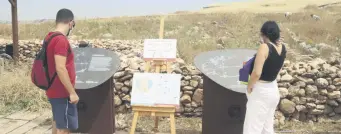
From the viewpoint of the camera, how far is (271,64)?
12.9 feet

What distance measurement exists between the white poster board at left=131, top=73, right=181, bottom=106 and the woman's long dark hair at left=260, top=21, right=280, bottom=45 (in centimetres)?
146

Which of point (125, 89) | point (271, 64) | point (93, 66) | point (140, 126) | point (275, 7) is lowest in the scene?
point (140, 126)

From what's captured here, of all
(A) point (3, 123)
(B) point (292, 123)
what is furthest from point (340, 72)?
(A) point (3, 123)

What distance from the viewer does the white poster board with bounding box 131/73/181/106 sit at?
15.9 ft

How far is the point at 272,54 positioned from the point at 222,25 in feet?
48.4

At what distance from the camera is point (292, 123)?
636cm

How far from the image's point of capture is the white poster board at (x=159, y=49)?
5441mm

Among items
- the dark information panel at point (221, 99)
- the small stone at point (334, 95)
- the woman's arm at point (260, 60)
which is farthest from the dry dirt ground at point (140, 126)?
the woman's arm at point (260, 60)

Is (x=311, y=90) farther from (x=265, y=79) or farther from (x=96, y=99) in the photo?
(x=96, y=99)

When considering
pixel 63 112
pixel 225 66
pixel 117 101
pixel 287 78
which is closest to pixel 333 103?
pixel 287 78

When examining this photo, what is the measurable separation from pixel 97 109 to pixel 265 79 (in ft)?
7.83

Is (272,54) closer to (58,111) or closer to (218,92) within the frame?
(218,92)

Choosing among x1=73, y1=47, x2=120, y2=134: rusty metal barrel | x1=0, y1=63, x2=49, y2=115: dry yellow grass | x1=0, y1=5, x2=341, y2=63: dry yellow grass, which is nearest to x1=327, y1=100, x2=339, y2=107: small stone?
x1=73, y1=47, x2=120, y2=134: rusty metal barrel

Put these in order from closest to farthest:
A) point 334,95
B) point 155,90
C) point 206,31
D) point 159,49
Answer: point 155,90 < point 159,49 < point 334,95 < point 206,31
